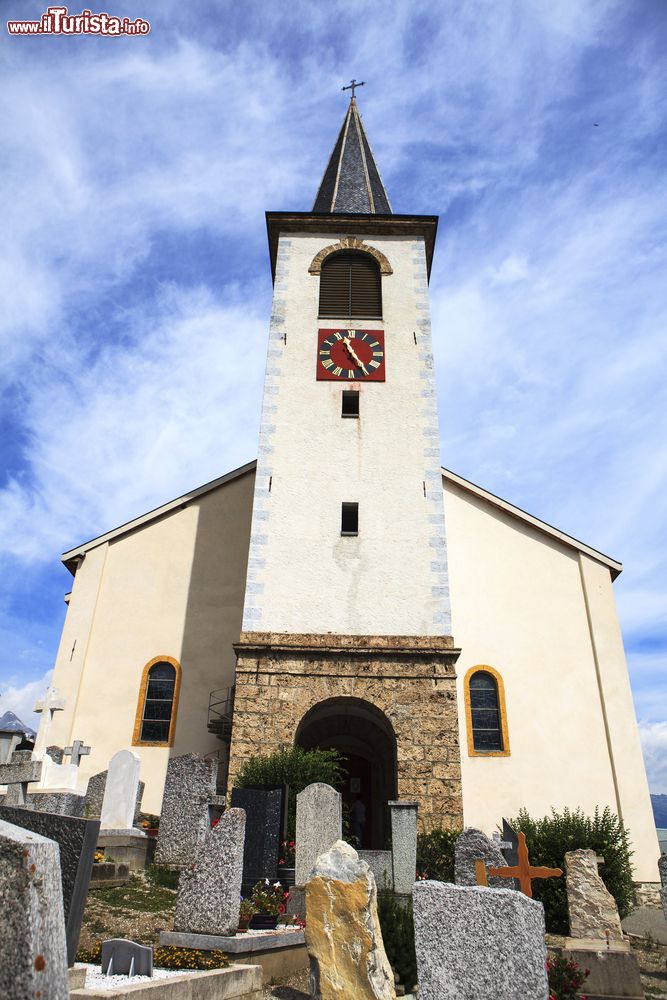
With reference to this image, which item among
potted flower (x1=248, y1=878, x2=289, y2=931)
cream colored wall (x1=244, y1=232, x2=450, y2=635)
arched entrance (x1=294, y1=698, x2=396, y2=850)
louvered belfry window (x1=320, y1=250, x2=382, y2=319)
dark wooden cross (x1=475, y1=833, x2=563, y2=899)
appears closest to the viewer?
dark wooden cross (x1=475, y1=833, x2=563, y2=899)

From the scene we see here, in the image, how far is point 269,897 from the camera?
7.36 meters

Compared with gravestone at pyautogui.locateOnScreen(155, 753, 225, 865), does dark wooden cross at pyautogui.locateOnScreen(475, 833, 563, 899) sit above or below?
below

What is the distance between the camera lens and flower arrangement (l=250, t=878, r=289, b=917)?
7.08 meters

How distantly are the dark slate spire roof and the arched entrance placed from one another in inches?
515

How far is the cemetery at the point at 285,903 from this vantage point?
381 cm

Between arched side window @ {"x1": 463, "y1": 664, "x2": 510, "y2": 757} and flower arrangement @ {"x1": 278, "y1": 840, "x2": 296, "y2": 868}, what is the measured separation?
18.6ft

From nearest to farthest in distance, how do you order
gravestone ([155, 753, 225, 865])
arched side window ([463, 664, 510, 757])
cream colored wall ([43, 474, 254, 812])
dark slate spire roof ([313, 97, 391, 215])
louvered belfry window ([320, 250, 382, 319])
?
gravestone ([155, 753, 225, 865]) → arched side window ([463, 664, 510, 757]) → cream colored wall ([43, 474, 254, 812]) → louvered belfry window ([320, 250, 382, 319]) → dark slate spire roof ([313, 97, 391, 215])

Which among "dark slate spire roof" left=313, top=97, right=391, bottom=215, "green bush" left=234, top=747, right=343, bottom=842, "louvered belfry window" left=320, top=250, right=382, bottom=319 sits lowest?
"green bush" left=234, top=747, right=343, bottom=842

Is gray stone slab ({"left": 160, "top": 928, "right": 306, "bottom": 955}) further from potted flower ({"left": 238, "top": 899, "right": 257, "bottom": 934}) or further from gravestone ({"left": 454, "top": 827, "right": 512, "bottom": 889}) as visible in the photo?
gravestone ({"left": 454, "top": 827, "right": 512, "bottom": 889})

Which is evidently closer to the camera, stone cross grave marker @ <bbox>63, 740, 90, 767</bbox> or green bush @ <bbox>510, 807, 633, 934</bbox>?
green bush @ <bbox>510, 807, 633, 934</bbox>

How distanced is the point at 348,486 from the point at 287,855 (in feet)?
24.5

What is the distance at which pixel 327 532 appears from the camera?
45.8 feet

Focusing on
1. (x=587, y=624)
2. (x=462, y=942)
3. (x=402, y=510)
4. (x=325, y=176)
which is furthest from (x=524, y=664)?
(x=325, y=176)

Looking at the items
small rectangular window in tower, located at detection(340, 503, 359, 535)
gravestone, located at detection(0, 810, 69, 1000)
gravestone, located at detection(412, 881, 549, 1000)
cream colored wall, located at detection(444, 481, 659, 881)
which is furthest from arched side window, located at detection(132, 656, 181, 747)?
gravestone, located at detection(0, 810, 69, 1000)
